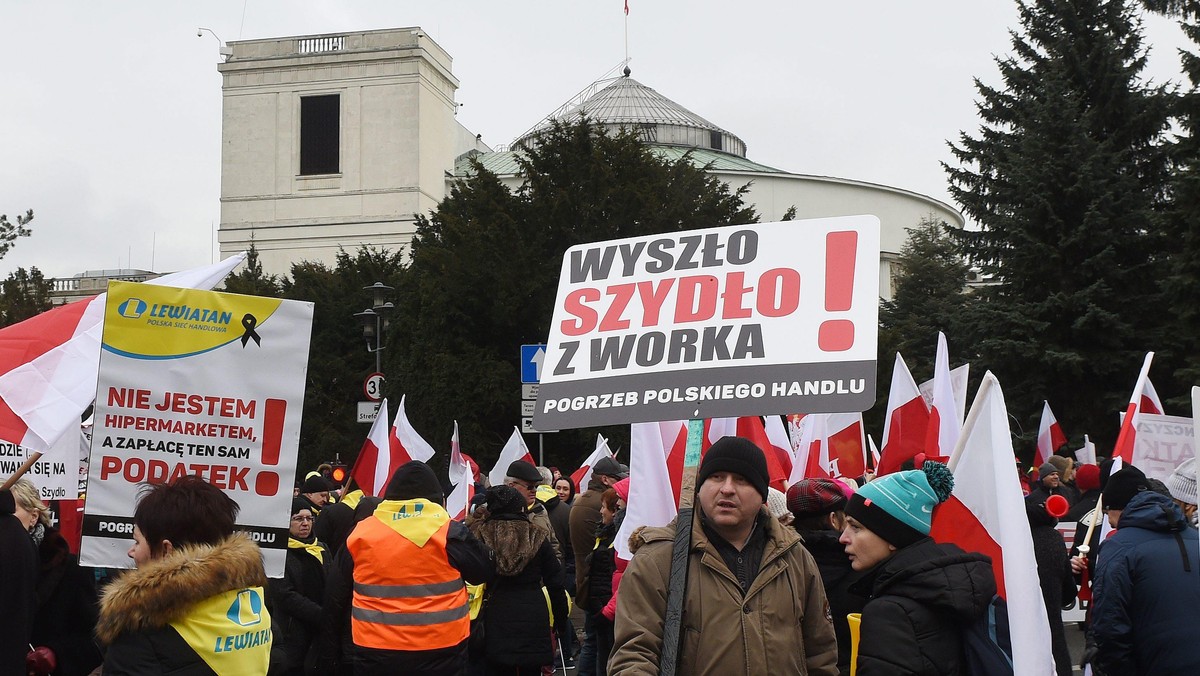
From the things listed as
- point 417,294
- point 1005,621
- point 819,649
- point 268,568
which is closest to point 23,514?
point 268,568

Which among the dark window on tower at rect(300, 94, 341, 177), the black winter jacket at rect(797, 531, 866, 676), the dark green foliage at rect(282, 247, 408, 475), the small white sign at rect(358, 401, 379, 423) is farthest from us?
the dark window on tower at rect(300, 94, 341, 177)

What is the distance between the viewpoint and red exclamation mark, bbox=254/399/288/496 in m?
6.52

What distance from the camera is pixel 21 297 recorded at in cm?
4516

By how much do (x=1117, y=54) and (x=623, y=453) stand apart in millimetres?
14938

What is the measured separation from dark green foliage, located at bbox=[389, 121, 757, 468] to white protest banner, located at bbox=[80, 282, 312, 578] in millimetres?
26937

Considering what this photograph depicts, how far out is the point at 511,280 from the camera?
35.4 m

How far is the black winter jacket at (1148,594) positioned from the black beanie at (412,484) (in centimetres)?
333

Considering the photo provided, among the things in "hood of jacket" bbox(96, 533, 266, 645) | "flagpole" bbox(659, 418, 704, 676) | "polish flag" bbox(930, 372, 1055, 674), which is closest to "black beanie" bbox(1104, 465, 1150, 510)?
"polish flag" bbox(930, 372, 1055, 674)

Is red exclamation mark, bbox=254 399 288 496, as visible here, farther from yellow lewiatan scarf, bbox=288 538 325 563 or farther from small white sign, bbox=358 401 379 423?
small white sign, bbox=358 401 379 423

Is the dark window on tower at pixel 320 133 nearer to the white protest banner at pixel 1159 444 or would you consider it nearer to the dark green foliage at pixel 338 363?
the dark green foliage at pixel 338 363

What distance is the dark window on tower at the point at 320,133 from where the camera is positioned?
250 feet

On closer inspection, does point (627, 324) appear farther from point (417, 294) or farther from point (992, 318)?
point (417, 294)

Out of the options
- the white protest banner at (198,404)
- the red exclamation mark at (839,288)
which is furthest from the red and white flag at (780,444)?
the red exclamation mark at (839,288)

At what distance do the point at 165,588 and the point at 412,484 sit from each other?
2.87 meters
